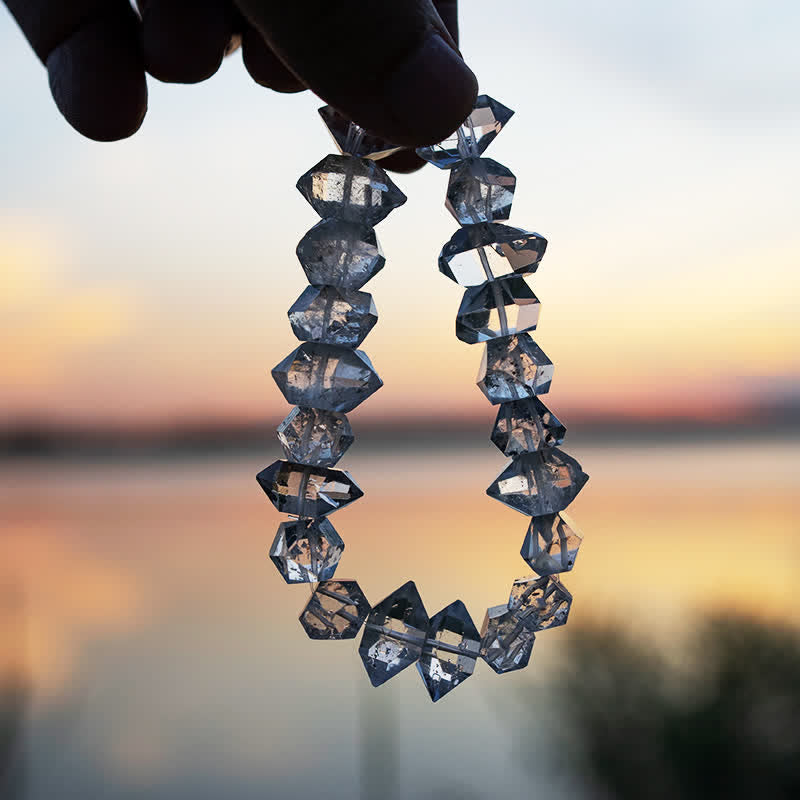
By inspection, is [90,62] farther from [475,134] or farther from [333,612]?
[333,612]

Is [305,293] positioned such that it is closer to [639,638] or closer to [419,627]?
[419,627]

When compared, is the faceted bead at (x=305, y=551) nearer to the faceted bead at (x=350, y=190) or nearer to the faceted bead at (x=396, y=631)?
the faceted bead at (x=396, y=631)

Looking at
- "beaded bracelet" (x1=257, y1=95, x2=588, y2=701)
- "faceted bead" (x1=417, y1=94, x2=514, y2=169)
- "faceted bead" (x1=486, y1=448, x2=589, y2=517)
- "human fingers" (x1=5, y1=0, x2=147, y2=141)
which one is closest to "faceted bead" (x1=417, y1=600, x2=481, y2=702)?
"beaded bracelet" (x1=257, y1=95, x2=588, y2=701)

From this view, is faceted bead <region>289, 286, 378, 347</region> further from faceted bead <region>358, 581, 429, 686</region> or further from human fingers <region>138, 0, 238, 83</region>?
human fingers <region>138, 0, 238, 83</region>

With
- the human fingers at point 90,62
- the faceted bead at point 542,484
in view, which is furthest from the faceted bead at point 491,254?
the human fingers at point 90,62

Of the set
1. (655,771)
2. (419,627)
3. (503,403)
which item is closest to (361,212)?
(503,403)
